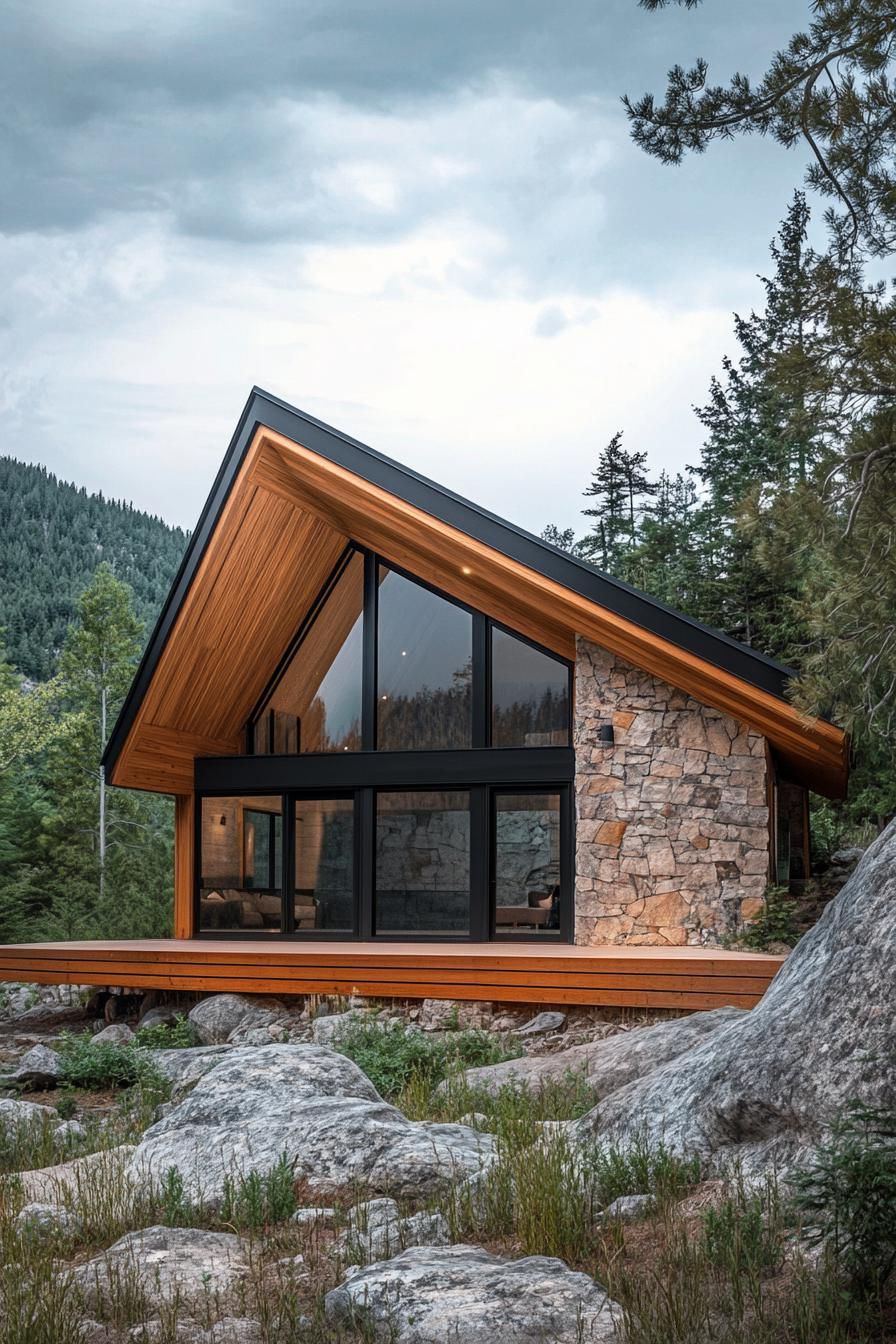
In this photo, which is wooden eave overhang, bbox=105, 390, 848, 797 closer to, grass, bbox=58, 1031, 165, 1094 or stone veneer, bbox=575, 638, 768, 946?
stone veneer, bbox=575, 638, 768, 946

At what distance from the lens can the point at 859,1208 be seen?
2793 millimetres

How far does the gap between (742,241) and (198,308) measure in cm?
1310

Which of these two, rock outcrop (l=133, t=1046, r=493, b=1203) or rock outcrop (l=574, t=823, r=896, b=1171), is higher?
rock outcrop (l=574, t=823, r=896, b=1171)

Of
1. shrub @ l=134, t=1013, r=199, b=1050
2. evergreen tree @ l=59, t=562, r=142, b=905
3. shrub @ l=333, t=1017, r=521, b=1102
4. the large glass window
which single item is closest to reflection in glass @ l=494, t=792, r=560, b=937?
the large glass window

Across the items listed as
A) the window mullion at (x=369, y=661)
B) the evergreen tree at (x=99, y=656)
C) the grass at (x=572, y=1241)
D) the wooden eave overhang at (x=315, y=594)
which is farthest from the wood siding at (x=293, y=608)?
the evergreen tree at (x=99, y=656)

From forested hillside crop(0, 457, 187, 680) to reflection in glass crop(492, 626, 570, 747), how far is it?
1403 inches

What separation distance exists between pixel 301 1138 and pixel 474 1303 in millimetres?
2068

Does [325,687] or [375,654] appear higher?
[375,654]

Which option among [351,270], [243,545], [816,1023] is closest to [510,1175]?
[816,1023]

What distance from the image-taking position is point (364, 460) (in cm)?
1091

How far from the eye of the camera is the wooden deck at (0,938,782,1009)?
8.95m

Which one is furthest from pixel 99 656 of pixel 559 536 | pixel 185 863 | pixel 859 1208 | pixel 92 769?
pixel 859 1208

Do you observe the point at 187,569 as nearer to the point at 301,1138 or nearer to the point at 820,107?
the point at 820,107

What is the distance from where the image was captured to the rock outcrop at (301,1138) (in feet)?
14.1
